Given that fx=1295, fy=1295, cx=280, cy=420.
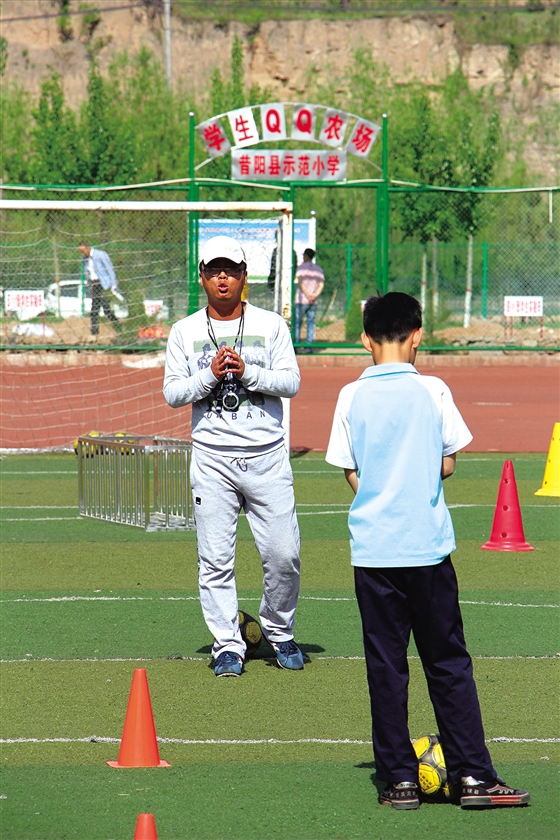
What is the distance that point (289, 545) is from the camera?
20.8 ft

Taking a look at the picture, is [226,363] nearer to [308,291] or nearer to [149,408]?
[149,408]

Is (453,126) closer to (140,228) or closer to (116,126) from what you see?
(116,126)

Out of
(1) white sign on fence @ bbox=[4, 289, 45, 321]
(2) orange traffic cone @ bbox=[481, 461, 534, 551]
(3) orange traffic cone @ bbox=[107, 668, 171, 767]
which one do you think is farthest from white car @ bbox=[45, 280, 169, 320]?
(3) orange traffic cone @ bbox=[107, 668, 171, 767]

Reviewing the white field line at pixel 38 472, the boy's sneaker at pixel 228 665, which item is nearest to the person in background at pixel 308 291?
the white field line at pixel 38 472

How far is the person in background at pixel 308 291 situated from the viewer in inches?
1020

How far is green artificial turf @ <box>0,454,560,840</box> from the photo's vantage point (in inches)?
178

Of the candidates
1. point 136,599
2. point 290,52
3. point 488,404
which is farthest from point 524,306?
point 290,52

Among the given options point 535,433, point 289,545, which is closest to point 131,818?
point 289,545

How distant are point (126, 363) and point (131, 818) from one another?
14569 mm

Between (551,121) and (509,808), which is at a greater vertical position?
(551,121)

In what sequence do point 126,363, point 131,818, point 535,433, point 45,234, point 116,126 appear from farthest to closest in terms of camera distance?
point 116,126, point 45,234, point 126,363, point 535,433, point 131,818

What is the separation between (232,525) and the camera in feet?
20.9

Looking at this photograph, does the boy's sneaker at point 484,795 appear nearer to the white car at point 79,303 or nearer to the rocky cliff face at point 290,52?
the white car at point 79,303

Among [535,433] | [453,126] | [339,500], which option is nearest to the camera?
[339,500]
